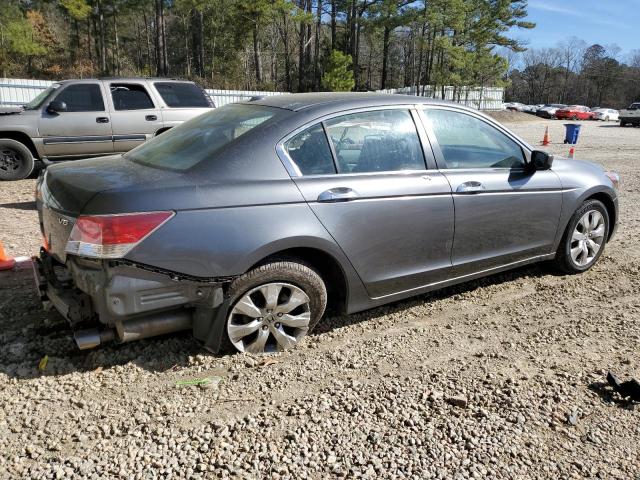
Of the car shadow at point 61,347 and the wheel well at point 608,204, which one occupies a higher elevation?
the wheel well at point 608,204

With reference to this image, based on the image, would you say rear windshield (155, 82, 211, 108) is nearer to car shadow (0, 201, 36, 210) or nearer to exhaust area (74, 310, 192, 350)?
car shadow (0, 201, 36, 210)

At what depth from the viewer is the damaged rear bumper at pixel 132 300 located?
2865mm

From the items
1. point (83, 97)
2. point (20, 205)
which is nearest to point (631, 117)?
point (83, 97)

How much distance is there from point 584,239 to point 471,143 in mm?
1670

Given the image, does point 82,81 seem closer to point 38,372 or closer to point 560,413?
point 38,372

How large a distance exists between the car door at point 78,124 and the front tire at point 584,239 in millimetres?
8046

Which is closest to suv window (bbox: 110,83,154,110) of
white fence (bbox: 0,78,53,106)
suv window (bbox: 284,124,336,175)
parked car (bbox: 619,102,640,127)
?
suv window (bbox: 284,124,336,175)

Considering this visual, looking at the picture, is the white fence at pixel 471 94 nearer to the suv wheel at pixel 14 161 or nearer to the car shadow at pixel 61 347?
the suv wheel at pixel 14 161

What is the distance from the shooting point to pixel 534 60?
359 ft

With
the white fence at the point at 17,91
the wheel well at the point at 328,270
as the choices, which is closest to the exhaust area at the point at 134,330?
the wheel well at the point at 328,270

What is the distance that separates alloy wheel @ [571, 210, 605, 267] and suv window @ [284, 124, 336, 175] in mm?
2712

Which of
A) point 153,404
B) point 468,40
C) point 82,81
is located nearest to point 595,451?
point 153,404

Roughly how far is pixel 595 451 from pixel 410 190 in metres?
1.91

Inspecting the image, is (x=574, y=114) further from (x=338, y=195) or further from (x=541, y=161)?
(x=338, y=195)
